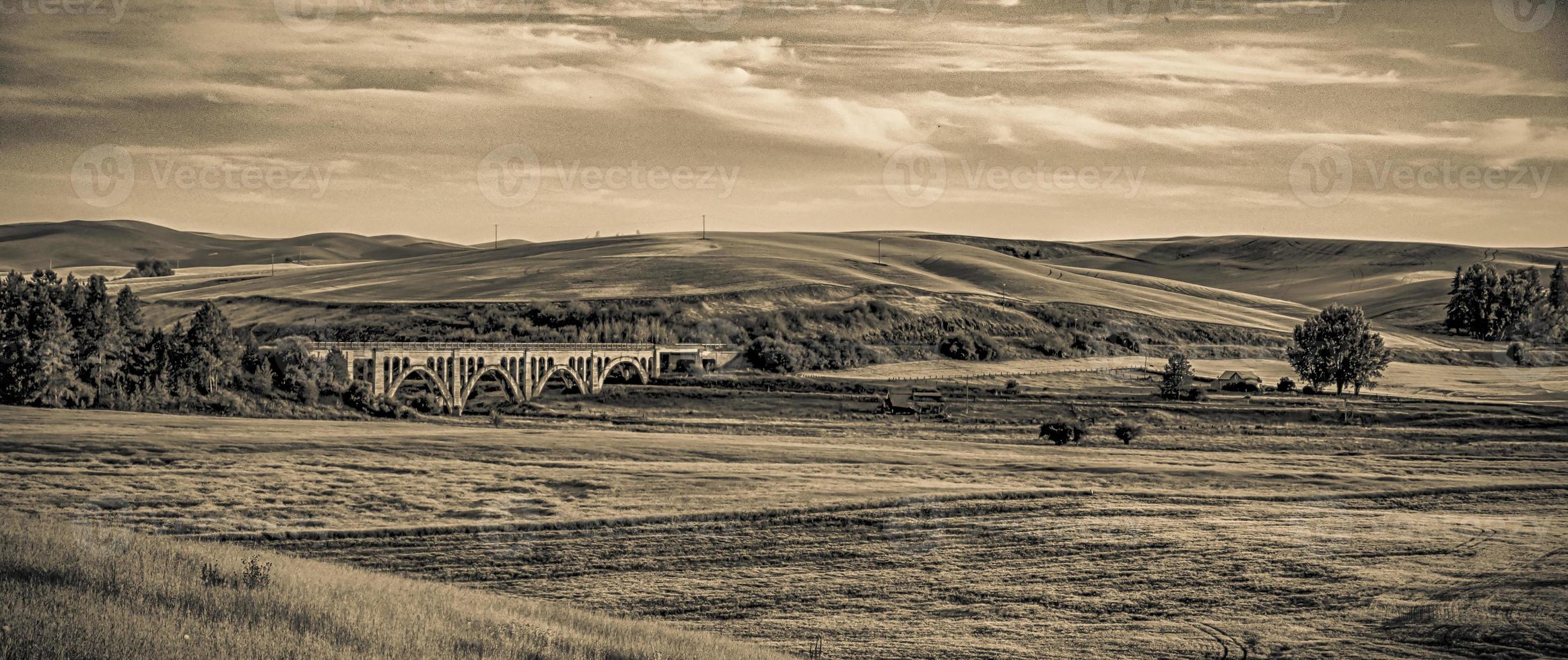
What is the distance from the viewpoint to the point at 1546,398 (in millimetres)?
100375

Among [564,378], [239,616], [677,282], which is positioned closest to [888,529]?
[239,616]

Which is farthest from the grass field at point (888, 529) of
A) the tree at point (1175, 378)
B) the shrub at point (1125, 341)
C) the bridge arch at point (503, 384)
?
the shrub at point (1125, 341)

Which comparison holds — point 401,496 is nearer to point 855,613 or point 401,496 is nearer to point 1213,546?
point 855,613

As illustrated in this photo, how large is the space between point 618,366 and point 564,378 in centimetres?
756

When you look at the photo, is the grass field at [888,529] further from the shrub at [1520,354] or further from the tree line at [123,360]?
the shrub at [1520,354]

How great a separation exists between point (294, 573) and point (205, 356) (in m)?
66.4

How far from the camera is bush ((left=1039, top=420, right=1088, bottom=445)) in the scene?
73.2 m

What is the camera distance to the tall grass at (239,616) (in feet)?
44.7

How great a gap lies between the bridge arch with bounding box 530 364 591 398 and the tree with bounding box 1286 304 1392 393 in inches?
2404

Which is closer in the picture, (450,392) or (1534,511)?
(1534,511)

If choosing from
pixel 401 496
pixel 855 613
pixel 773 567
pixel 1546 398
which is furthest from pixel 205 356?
pixel 1546 398

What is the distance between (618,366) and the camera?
4486 inches

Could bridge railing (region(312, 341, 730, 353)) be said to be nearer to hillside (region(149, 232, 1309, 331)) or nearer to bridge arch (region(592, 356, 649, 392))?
bridge arch (region(592, 356, 649, 392))

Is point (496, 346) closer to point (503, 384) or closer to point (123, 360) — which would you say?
point (503, 384)
